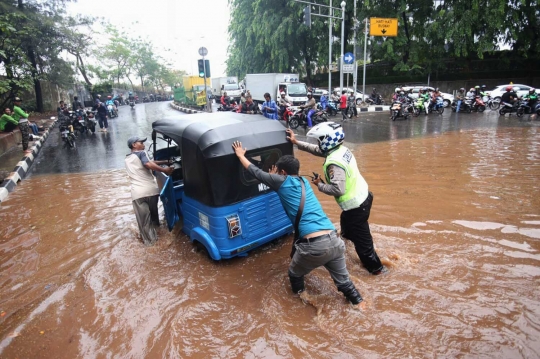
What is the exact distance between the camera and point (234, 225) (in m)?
3.78

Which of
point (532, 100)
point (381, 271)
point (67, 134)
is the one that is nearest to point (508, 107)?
point (532, 100)

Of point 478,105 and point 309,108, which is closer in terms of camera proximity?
point 309,108

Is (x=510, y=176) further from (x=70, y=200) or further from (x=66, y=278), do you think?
(x=70, y=200)

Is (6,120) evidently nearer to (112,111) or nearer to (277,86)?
(112,111)

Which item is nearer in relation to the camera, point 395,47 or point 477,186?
point 477,186

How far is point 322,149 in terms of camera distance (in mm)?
3352

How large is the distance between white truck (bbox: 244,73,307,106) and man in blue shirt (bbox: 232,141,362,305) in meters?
17.0

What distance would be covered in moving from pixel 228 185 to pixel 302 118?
10.9 m

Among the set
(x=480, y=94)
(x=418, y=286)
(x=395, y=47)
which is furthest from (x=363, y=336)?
(x=395, y=47)

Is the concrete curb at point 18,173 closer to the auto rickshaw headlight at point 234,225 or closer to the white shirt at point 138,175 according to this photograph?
the white shirt at point 138,175

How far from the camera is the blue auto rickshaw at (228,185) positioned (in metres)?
3.68

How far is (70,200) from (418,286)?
6.51m

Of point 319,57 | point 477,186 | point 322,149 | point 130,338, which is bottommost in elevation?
point 130,338

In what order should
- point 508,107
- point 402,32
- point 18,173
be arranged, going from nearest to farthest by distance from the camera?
point 18,173, point 508,107, point 402,32
